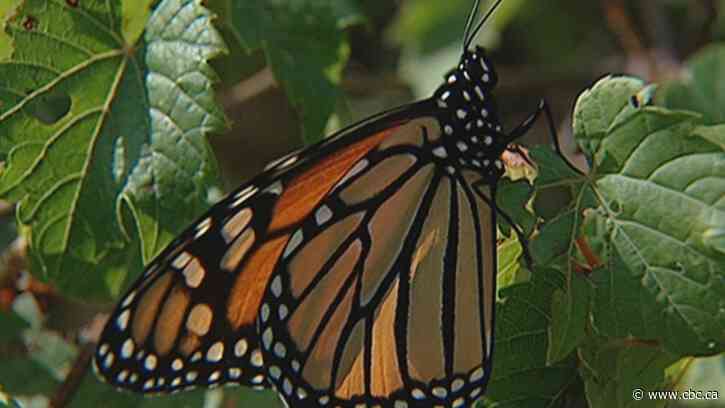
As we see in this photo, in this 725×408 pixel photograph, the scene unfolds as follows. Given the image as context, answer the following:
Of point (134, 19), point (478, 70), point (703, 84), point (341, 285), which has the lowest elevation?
point (703, 84)

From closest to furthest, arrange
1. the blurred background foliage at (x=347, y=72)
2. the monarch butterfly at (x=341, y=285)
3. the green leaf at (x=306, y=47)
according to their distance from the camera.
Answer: the monarch butterfly at (x=341, y=285)
the green leaf at (x=306, y=47)
the blurred background foliage at (x=347, y=72)

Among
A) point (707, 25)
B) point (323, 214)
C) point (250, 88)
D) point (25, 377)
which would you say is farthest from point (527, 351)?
point (707, 25)

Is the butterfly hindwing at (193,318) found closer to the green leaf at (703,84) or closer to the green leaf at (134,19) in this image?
the green leaf at (134,19)

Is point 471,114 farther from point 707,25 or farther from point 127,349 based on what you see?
point 707,25

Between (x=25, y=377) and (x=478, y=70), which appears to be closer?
(x=478, y=70)

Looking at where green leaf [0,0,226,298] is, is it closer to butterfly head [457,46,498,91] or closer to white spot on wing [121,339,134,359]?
white spot on wing [121,339,134,359]

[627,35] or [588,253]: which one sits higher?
A: [627,35]

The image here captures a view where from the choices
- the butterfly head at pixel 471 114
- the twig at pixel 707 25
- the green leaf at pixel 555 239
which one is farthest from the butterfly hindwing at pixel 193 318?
the twig at pixel 707 25

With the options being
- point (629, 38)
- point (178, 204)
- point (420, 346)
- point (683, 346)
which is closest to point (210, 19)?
point (178, 204)
